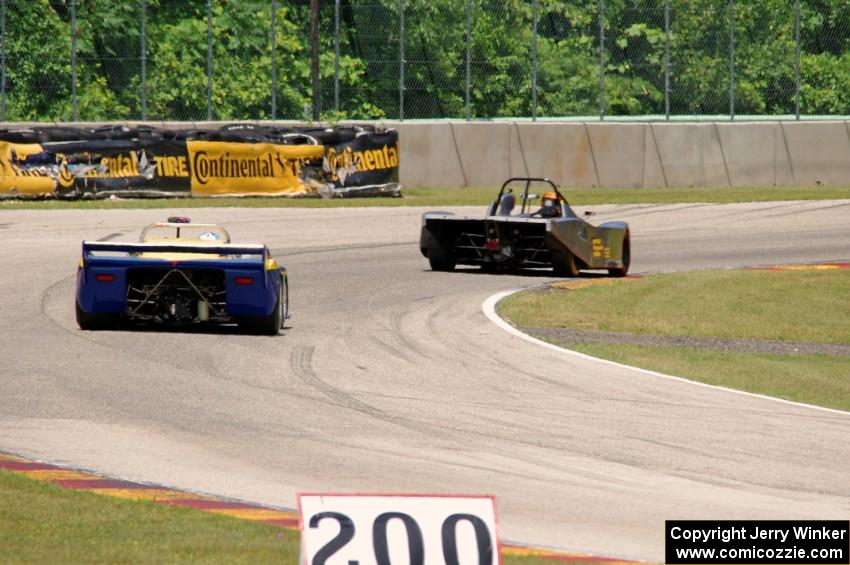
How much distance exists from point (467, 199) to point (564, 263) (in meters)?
12.9

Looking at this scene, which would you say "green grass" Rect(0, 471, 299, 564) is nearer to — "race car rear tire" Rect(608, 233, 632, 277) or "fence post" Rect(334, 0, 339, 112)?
"race car rear tire" Rect(608, 233, 632, 277)

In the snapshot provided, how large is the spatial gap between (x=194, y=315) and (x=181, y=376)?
239cm

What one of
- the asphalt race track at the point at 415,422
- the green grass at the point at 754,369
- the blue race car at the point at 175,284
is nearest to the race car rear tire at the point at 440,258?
the asphalt race track at the point at 415,422

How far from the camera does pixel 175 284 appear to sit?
14703 millimetres

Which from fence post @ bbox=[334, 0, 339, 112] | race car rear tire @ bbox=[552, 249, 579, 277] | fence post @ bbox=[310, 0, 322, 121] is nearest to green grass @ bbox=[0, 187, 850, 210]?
fence post @ bbox=[334, 0, 339, 112]

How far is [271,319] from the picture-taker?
585 inches

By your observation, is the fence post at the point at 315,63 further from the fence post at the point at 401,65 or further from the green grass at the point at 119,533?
the green grass at the point at 119,533

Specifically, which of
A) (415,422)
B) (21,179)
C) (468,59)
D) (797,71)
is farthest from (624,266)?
(797,71)

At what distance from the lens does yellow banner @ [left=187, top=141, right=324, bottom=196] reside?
1252 inches

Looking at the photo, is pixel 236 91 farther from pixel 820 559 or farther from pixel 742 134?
pixel 820 559

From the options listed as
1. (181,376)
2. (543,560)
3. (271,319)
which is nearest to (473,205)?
(271,319)

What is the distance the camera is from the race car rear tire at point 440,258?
2144cm

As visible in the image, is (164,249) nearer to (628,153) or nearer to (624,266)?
(624,266)

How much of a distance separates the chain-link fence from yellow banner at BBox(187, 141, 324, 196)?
5.47 metres
